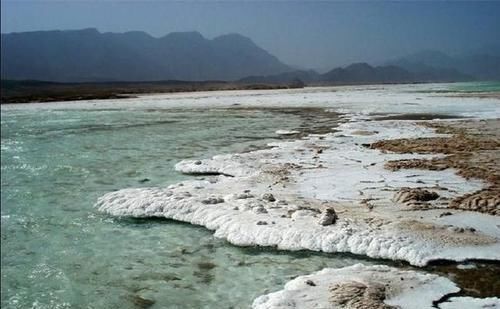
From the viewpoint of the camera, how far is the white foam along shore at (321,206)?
311 inches

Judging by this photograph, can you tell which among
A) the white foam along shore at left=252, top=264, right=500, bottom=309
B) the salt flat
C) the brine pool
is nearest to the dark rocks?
the salt flat

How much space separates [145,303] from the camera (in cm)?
635

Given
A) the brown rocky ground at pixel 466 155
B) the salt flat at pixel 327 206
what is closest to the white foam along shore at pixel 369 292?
the salt flat at pixel 327 206

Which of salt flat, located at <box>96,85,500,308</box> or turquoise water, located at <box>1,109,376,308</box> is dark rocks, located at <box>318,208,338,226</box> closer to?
salt flat, located at <box>96,85,500,308</box>

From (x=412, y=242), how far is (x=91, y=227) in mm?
5825

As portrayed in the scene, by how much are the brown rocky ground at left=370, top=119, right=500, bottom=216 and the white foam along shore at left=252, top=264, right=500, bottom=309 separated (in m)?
3.25

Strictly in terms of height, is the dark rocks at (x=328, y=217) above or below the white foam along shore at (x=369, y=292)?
above

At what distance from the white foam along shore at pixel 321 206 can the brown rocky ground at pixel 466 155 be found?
15.6 inches

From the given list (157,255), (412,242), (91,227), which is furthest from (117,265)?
(412,242)

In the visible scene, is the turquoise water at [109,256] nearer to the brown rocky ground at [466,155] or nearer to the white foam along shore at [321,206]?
the white foam along shore at [321,206]

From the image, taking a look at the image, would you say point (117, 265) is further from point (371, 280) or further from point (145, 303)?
point (371, 280)

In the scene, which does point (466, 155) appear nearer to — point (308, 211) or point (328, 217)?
point (308, 211)

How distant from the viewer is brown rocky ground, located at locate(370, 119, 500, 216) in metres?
9.62

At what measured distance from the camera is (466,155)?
14109 mm
